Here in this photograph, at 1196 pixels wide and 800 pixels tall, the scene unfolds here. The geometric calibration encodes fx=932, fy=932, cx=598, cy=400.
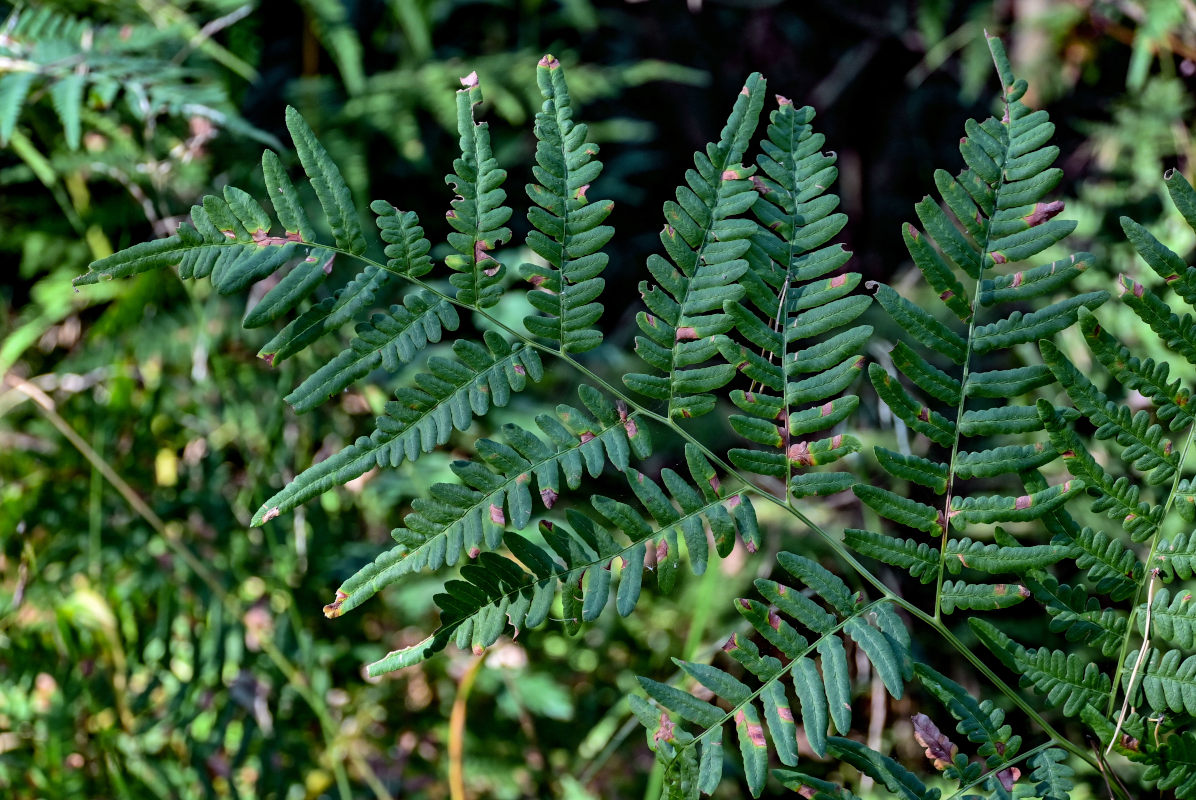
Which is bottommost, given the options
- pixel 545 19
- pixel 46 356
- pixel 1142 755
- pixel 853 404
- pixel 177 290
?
pixel 46 356

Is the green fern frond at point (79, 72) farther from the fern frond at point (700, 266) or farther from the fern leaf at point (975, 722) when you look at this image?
the fern leaf at point (975, 722)

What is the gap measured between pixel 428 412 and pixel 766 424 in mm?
254

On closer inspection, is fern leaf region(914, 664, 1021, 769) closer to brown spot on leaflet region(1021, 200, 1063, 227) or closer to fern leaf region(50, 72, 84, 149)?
brown spot on leaflet region(1021, 200, 1063, 227)

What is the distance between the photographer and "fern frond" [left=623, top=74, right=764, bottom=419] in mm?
699

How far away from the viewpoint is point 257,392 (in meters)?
1.71

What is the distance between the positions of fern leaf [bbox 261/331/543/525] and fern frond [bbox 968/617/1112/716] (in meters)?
0.38

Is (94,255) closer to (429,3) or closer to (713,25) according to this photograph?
(429,3)

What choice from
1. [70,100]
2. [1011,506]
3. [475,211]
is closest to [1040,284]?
[1011,506]

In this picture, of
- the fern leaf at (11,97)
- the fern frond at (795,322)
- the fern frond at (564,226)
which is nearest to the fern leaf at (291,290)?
the fern frond at (564,226)

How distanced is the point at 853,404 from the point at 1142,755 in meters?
0.32

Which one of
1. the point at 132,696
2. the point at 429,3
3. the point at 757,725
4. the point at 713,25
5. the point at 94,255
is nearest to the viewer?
the point at 757,725

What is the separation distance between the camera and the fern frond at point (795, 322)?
0.70m

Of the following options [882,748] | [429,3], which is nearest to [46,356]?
[429,3]

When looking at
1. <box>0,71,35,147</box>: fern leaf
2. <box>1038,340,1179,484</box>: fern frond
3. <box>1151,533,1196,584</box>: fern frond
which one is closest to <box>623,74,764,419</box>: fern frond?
<box>1038,340,1179,484</box>: fern frond
